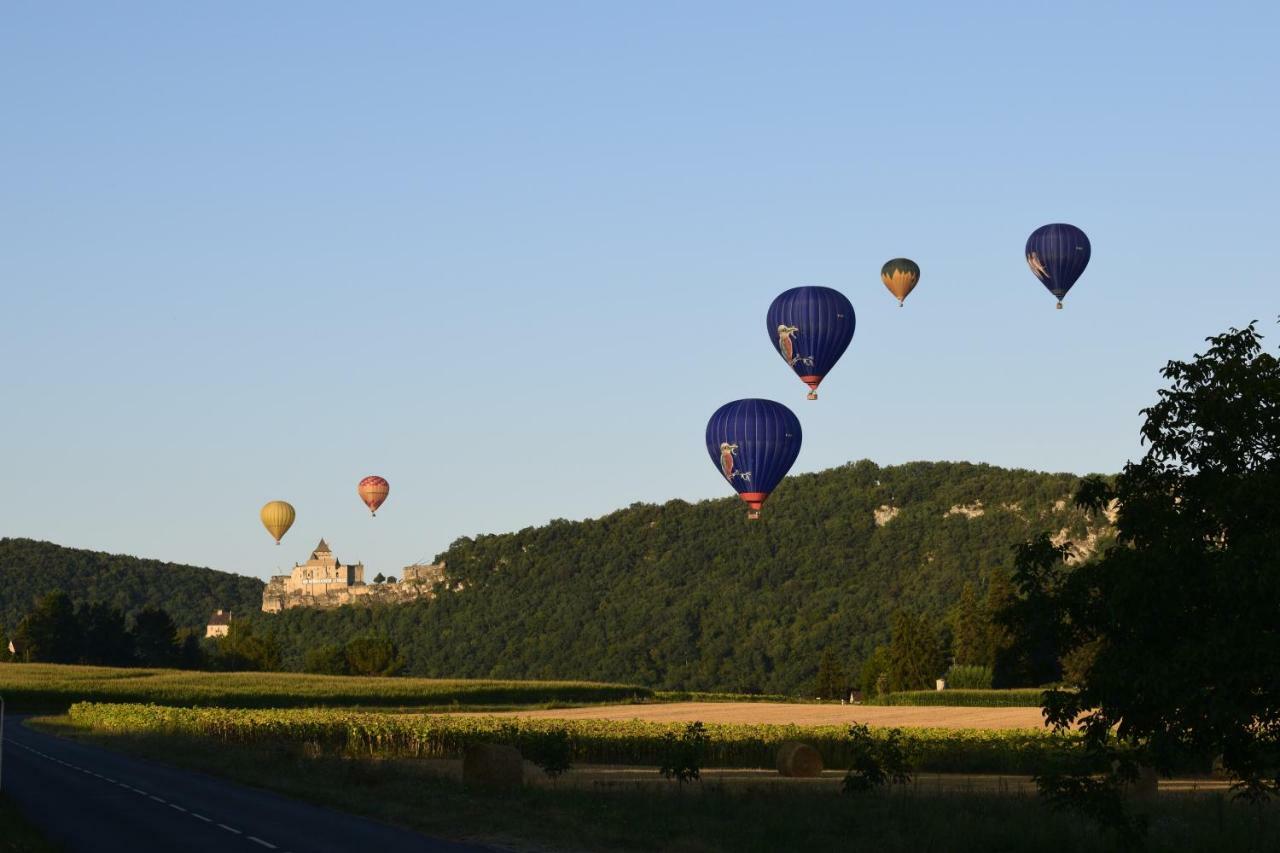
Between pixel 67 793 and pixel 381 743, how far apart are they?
16375 mm

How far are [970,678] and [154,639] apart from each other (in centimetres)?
10191

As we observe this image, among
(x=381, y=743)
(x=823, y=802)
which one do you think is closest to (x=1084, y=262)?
(x=381, y=743)

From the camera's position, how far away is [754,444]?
79.7m

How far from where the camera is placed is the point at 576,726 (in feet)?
206

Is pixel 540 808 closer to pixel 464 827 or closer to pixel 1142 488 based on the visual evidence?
pixel 464 827

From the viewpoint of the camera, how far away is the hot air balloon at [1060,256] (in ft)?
256

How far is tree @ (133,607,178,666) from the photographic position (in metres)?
187

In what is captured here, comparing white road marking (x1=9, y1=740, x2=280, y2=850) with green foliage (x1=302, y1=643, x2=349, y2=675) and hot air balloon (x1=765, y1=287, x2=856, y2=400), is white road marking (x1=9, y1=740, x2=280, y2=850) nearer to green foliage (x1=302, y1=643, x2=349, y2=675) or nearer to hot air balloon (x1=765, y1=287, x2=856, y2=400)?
hot air balloon (x1=765, y1=287, x2=856, y2=400)

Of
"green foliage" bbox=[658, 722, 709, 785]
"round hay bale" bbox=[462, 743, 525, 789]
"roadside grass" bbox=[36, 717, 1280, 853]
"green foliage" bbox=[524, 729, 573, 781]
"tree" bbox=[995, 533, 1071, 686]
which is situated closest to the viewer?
"tree" bbox=[995, 533, 1071, 686]

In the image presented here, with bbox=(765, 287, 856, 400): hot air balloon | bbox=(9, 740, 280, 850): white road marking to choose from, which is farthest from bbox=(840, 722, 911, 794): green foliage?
bbox=(765, 287, 856, 400): hot air balloon

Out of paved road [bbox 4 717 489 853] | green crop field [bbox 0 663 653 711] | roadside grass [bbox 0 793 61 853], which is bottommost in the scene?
paved road [bbox 4 717 489 853]

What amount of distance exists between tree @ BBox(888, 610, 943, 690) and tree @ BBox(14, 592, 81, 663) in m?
93.3

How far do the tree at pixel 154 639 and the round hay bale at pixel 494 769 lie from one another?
153945 millimetres

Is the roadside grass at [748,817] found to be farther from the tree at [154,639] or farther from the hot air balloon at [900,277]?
the tree at [154,639]
